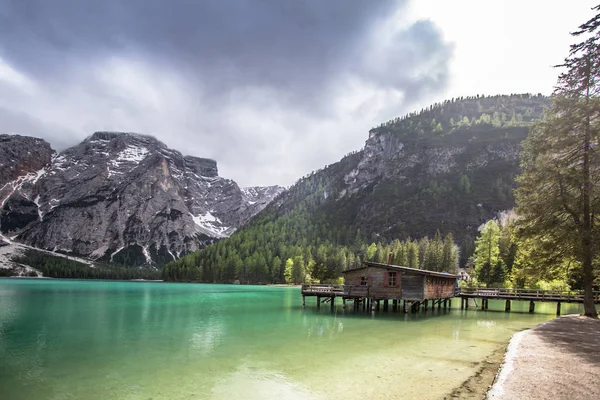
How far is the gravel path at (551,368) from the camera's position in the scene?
1107 cm

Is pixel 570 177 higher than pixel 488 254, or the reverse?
pixel 570 177

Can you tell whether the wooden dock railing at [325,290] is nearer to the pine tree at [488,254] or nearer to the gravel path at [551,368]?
the gravel path at [551,368]

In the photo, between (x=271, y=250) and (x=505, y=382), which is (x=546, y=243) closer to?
(x=505, y=382)

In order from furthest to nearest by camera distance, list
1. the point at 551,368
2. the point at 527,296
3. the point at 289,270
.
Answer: the point at 289,270, the point at 527,296, the point at 551,368

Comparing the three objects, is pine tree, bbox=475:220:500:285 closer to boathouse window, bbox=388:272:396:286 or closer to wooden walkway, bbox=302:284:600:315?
wooden walkway, bbox=302:284:600:315

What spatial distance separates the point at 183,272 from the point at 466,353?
177078mm

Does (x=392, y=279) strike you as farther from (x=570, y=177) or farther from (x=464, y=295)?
(x=570, y=177)

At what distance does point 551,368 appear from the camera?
13469mm

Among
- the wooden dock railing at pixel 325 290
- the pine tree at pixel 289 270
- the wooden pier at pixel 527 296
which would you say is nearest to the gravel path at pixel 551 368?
the wooden pier at pixel 527 296

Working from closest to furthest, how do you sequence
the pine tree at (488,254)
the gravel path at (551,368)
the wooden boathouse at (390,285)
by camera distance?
the gravel path at (551,368) → the wooden boathouse at (390,285) → the pine tree at (488,254)

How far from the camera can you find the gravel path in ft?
36.3

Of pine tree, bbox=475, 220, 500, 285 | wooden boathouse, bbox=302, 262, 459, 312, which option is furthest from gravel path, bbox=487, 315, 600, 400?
pine tree, bbox=475, 220, 500, 285

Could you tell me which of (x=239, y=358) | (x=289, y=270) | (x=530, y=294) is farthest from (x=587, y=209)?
(x=289, y=270)

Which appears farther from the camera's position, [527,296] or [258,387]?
[527,296]
